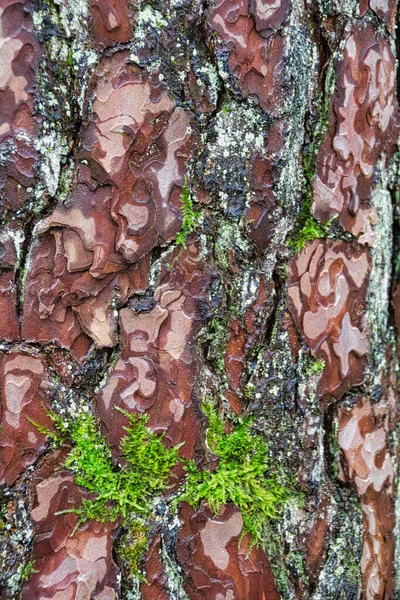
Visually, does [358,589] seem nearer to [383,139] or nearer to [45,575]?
[45,575]

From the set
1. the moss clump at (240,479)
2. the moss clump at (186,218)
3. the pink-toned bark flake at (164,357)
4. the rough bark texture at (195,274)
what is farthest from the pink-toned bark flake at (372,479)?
the moss clump at (186,218)

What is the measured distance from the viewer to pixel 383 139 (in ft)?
3.07

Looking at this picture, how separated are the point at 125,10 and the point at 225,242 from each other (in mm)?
374

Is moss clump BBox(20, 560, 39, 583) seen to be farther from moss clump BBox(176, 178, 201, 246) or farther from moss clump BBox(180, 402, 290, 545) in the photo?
moss clump BBox(176, 178, 201, 246)

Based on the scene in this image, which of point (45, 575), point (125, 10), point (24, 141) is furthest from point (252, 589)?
point (125, 10)

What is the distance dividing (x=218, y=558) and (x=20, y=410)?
1.32 feet

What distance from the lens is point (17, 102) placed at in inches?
28.6

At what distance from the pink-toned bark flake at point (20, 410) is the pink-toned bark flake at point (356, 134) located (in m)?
0.53

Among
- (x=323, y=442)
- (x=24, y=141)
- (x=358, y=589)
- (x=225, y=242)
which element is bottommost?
(x=358, y=589)

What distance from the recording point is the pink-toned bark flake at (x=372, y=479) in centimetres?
92

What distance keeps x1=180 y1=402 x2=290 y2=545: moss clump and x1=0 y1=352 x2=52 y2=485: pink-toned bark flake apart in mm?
251

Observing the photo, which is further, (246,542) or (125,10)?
(246,542)

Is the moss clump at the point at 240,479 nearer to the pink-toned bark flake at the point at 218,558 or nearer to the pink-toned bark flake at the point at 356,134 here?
the pink-toned bark flake at the point at 218,558

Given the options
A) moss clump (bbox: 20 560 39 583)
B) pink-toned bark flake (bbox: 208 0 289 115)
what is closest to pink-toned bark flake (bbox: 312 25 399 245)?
pink-toned bark flake (bbox: 208 0 289 115)
